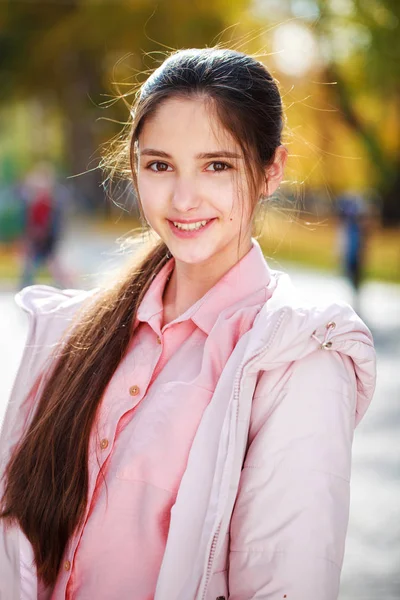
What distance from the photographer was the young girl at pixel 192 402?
2170mm

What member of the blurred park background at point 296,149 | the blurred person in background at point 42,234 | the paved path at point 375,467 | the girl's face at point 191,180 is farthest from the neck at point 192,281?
the blurred person in background at point 42,234

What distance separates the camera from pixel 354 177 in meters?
44.5

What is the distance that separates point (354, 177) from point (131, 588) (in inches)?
1704

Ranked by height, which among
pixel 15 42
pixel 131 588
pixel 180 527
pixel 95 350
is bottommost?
pixel 131 588

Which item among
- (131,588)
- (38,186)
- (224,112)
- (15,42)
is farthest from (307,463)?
(15,42)

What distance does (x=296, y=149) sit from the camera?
10.9 feet

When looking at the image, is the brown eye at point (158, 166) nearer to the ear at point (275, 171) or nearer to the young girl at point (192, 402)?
the young girl at point (192, 402)

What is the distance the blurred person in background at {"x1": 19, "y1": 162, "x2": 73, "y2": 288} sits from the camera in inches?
586

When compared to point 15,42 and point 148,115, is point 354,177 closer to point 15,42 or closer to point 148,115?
point 15,42

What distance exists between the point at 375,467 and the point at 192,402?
4.73 metres

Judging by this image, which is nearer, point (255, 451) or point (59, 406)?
point (255, 451)

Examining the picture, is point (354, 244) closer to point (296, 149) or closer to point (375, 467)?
point (375, 467)

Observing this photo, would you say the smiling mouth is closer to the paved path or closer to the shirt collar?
the shirt collar

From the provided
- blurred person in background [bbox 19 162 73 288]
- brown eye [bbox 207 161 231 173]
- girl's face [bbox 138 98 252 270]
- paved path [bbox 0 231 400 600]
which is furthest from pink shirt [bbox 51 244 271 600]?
blurred person in background [bbox 19 162 73 288]
